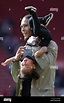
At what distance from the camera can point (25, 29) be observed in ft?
6.27

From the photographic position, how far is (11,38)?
75.4 inches

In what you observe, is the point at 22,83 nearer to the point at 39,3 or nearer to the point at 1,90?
the point at 1,90

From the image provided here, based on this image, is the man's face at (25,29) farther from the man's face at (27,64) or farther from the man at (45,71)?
the man's face at (27,64)

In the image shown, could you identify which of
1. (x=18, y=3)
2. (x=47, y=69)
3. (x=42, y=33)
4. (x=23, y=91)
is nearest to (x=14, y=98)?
(x=23, y=91)

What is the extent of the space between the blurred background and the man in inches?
1.0

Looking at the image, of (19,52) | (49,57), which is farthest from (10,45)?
(49,57)

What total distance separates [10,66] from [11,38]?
0.13 meters

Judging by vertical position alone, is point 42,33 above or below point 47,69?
above

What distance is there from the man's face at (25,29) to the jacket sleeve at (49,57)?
3.1 inches

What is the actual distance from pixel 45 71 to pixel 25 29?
213mm

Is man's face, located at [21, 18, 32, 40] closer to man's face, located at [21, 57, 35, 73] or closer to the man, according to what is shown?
the man

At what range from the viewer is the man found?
1876 millimetres

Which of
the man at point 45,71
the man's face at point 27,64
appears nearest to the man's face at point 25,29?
the man at point 45,71

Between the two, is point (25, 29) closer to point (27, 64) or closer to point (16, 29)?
point (16, 29)
